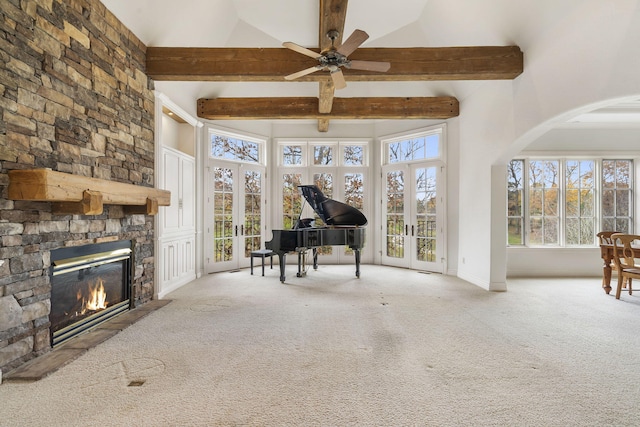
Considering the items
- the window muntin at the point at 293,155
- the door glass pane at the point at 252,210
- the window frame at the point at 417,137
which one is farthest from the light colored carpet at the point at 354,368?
the window muntin at the point at 293,155

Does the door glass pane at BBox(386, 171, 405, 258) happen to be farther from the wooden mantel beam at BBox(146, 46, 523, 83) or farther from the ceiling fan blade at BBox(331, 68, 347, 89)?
the ceiling fan blade at BBox(331, 68, 347, 89)

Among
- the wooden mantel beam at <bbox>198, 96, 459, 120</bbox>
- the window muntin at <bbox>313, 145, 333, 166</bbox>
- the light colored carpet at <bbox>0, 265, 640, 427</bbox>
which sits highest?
the wooden mantel beam at <bbox>198, 96, 459, 120</bbox>

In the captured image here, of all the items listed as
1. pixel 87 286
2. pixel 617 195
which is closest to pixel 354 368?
pixel 87 286

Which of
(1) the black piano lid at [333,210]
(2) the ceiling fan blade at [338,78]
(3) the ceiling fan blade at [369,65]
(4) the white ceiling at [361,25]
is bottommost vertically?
A: (1) the black piano lid at [333,210]

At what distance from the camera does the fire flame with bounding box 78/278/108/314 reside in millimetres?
3129

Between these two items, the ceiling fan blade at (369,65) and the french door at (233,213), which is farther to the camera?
the french door at (233,213)

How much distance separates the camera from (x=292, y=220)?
6949 mm

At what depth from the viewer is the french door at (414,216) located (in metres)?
6.11

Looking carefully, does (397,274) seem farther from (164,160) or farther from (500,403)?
(164,160)

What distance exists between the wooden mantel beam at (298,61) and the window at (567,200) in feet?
8.62

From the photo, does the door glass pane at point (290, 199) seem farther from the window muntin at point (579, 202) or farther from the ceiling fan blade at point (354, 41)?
the window muntin at point (579, 202)

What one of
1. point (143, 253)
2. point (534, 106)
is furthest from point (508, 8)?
point (143, 253)

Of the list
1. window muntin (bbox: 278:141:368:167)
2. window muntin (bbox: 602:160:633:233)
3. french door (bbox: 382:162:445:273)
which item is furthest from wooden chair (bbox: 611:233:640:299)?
window muntin (bbox: 278:141:368:167)

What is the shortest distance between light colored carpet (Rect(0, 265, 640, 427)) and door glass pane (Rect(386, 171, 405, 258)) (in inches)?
102
